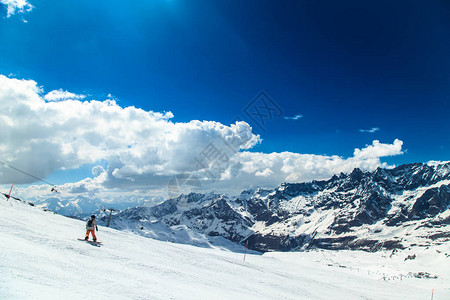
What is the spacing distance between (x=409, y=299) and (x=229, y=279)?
58.6 feet

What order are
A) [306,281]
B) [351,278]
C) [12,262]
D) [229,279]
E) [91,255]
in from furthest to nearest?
[351,278] < [306,281] < [229,279] < [91,255] < [12,262]

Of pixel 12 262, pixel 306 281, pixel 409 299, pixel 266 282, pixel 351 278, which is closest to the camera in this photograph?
pixel 12 262

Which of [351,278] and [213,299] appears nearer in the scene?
[213,299]

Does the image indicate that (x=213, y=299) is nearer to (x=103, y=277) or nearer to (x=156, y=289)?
(x=156, y=289)

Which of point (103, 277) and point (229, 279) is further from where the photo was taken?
point (229, 279)

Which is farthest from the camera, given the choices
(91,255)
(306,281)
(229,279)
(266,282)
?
(306,281)

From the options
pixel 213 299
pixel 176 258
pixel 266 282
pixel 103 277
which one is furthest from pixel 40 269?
pixel 266 282

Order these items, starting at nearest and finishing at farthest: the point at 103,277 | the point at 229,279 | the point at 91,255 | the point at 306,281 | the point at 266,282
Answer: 1. the point at 103,277
2. the point at 91,255
3. the point at 229,279
4. the point at 266,282
5. the point at 306,281

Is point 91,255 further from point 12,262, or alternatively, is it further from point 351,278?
point 351,278

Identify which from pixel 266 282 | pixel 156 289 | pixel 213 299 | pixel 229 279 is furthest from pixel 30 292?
pixel 266 282

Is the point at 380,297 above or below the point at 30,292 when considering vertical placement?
below

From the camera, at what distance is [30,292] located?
639 cm

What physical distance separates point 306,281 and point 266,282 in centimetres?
502

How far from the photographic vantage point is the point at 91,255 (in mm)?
12219
